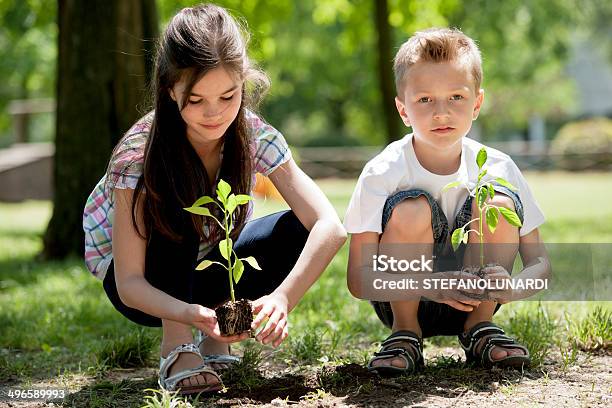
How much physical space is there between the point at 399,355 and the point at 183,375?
0.67 metres

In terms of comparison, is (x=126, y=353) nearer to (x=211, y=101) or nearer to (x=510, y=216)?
(x=211, y=101)

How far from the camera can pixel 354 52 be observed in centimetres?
2233

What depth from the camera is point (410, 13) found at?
980cm

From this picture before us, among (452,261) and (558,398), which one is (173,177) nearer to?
(452,261)

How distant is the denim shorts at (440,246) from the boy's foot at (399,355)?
9cm

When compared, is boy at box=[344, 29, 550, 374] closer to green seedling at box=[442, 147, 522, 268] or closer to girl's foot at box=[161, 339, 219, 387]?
green seedling at box=[442, 147, 522, 268]

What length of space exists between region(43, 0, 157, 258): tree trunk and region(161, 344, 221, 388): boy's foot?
11.7 ft

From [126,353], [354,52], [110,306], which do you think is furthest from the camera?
[354,52]

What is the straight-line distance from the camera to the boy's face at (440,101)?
263 cm

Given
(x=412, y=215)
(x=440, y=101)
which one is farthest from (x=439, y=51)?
(x=412, y=215)

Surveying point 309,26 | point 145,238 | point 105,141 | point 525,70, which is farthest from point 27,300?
point 525,70

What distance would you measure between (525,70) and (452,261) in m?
25.7

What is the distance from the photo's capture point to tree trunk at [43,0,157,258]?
19.1ft

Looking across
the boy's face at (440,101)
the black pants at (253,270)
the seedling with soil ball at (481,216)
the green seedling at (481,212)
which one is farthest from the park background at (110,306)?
the boy's face at (440,101)
